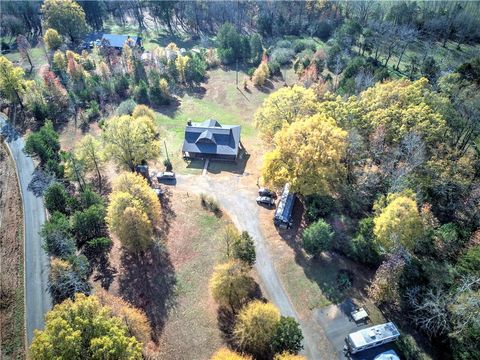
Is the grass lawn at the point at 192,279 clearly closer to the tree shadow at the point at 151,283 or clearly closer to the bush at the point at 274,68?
the tree shadow at the point at 151,283

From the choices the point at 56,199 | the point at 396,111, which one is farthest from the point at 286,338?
the point at 56,199

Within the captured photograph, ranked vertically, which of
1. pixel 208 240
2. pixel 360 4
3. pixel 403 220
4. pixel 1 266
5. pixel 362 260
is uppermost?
pixel 360 4

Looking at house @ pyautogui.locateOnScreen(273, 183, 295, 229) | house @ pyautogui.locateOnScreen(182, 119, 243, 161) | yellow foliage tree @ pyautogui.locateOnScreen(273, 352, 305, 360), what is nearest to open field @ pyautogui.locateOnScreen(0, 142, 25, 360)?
yellow foliage tree @ pyautogui.locateOnScreen(273, 352, 305, 360)

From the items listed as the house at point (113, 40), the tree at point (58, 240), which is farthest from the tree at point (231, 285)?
the house at point (113, 40)

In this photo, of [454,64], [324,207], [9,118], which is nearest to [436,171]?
[324,207]

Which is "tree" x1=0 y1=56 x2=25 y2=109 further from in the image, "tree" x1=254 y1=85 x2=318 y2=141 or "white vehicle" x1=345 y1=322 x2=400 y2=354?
"white vehicle" x1=345 y1=322 x2=400 y2=354

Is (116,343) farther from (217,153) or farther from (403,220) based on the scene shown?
(217,153)
